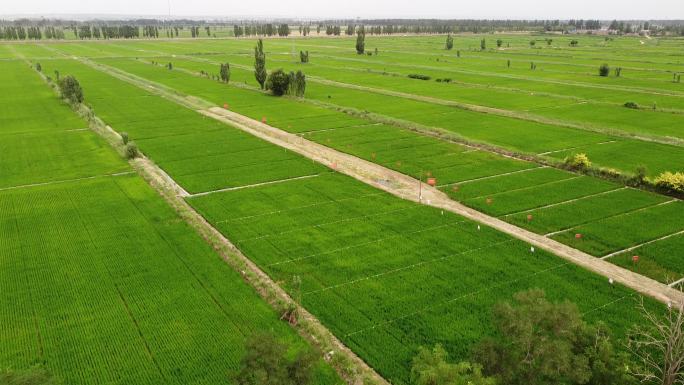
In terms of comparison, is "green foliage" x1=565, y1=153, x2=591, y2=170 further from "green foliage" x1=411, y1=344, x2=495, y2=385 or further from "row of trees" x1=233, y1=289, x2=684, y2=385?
"green foliage" x1=411, y1=344, x2=495, y2=385

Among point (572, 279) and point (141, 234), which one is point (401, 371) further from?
point (141, 234)

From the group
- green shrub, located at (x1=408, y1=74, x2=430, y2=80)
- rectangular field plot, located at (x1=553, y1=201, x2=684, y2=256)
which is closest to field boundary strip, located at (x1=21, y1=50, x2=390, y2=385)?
rectangular field plot, located at (x1=553, y1=201, x2=684, y2=256)

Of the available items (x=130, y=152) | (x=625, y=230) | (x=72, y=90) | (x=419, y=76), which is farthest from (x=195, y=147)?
(x=419, y=76)

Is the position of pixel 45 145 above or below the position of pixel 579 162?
below

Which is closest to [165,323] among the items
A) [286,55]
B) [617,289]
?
[617,289]

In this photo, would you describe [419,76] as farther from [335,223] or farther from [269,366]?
[269,366]
